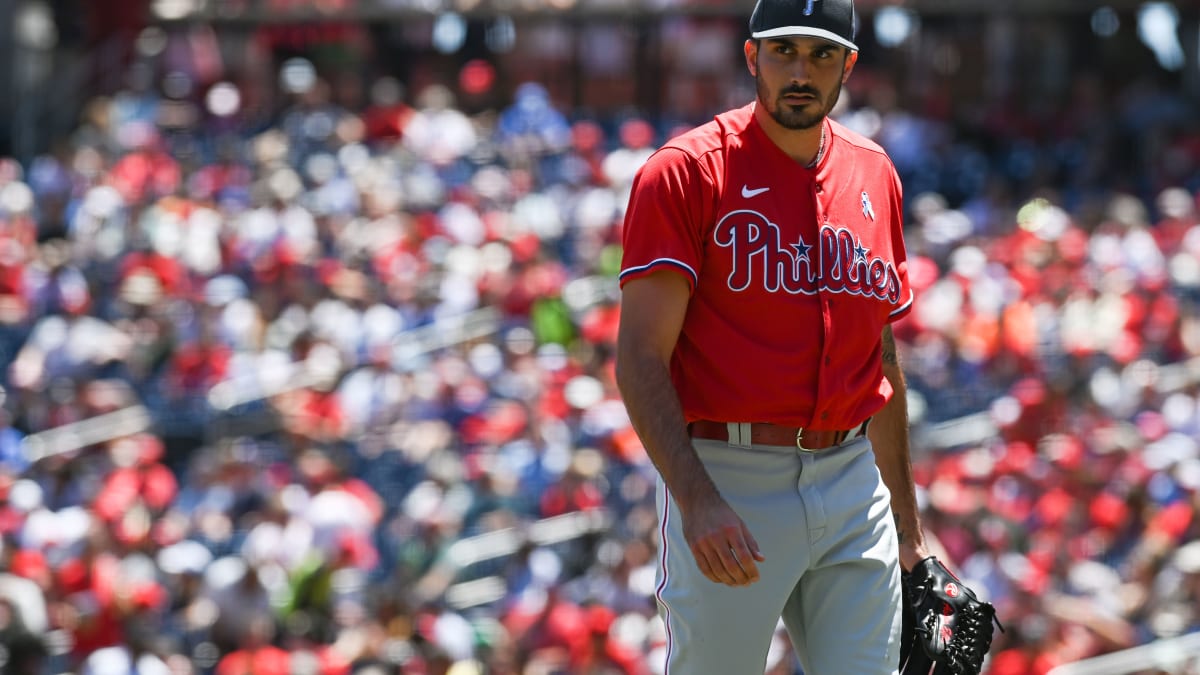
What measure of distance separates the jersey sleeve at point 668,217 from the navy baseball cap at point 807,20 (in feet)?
0.94

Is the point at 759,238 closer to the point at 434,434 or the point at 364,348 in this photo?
the point at 434,434

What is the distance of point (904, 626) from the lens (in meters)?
3.43

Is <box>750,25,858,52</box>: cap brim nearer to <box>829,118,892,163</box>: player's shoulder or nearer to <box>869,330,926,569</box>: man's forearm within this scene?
<box>829,118,892,163</box>: player's shoulder

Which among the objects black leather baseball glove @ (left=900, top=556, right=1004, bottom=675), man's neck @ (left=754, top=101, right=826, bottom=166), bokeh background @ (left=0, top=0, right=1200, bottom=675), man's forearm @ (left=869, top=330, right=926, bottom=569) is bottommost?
bokeh background @ (left=0, top=0, right=1200, bottom=675)

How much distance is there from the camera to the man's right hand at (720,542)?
9.53 feet

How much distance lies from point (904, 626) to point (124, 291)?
29.1ft

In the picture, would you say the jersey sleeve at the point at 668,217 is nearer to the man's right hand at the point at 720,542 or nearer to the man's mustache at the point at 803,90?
the man's mustache at the point at 803,90

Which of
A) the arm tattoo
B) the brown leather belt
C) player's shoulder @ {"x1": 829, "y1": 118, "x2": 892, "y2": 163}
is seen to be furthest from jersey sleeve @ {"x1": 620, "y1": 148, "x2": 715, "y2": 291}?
the arm tattoo

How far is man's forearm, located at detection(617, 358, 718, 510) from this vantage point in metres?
2.97

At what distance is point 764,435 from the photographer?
3188 millimetres

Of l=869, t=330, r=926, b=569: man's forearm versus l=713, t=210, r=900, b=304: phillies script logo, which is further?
l=869, t=330, r=926, b=569: man's forearm

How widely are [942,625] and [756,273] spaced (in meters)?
0.85

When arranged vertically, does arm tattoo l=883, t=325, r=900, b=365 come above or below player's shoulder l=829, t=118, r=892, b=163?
below

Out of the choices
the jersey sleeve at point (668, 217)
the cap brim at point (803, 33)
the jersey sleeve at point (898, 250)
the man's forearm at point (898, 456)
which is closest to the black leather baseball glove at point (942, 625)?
the man's forearm at point (898, 456)
